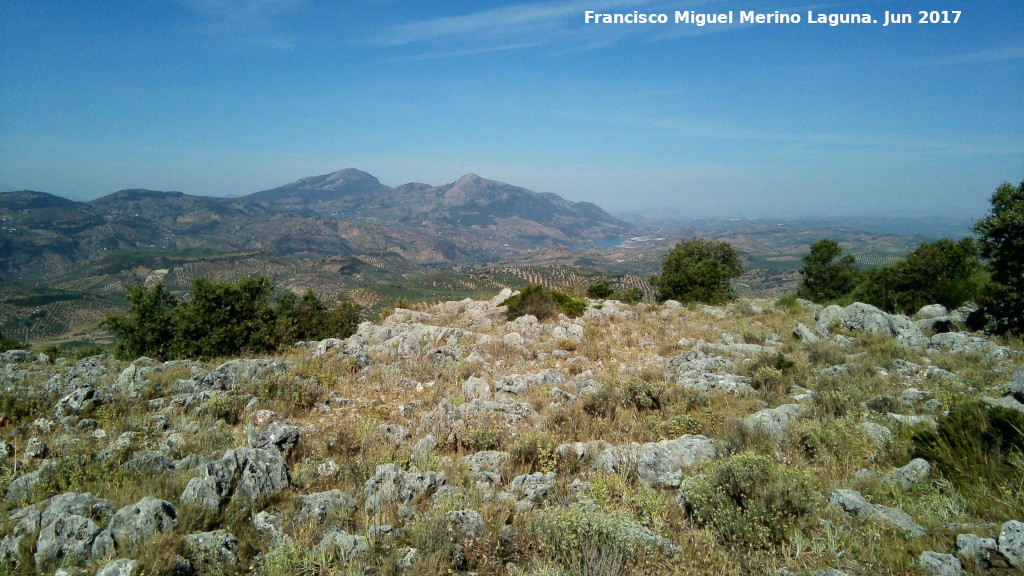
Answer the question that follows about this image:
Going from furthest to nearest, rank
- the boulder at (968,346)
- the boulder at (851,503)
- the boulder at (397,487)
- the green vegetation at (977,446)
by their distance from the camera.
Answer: the boulder at (968,346)
the boulder at (397,487)
the green vegetation at (977,446)
the boulder at (851,503)

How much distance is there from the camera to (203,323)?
1341 cm

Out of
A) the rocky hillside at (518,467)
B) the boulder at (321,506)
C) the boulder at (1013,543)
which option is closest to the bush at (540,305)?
the rocky hillside at (518,467)

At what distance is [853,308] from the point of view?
44.9 ft

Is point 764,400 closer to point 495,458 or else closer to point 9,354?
point 495,458

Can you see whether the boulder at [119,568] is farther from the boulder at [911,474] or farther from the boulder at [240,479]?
the boulder at [911,474]

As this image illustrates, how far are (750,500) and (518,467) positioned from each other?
2.70 metres

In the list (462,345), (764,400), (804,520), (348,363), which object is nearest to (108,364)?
(348,363)

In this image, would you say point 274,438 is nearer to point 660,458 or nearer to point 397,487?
point 397,487

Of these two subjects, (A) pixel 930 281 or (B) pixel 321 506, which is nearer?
(B) pixel 321 506

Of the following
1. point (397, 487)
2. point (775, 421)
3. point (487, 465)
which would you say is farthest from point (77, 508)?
point (775, 421)

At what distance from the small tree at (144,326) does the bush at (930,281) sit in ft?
90.1

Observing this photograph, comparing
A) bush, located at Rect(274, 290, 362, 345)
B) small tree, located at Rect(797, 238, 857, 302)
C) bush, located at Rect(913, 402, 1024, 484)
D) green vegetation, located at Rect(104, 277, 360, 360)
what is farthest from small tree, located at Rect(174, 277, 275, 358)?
small tree, located at Rect(797, 238, 857, 302)

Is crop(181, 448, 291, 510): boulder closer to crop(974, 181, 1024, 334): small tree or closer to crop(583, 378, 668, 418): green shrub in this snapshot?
crop(583, 378, 668, 418): green shrub

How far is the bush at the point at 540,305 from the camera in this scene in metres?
18.4
